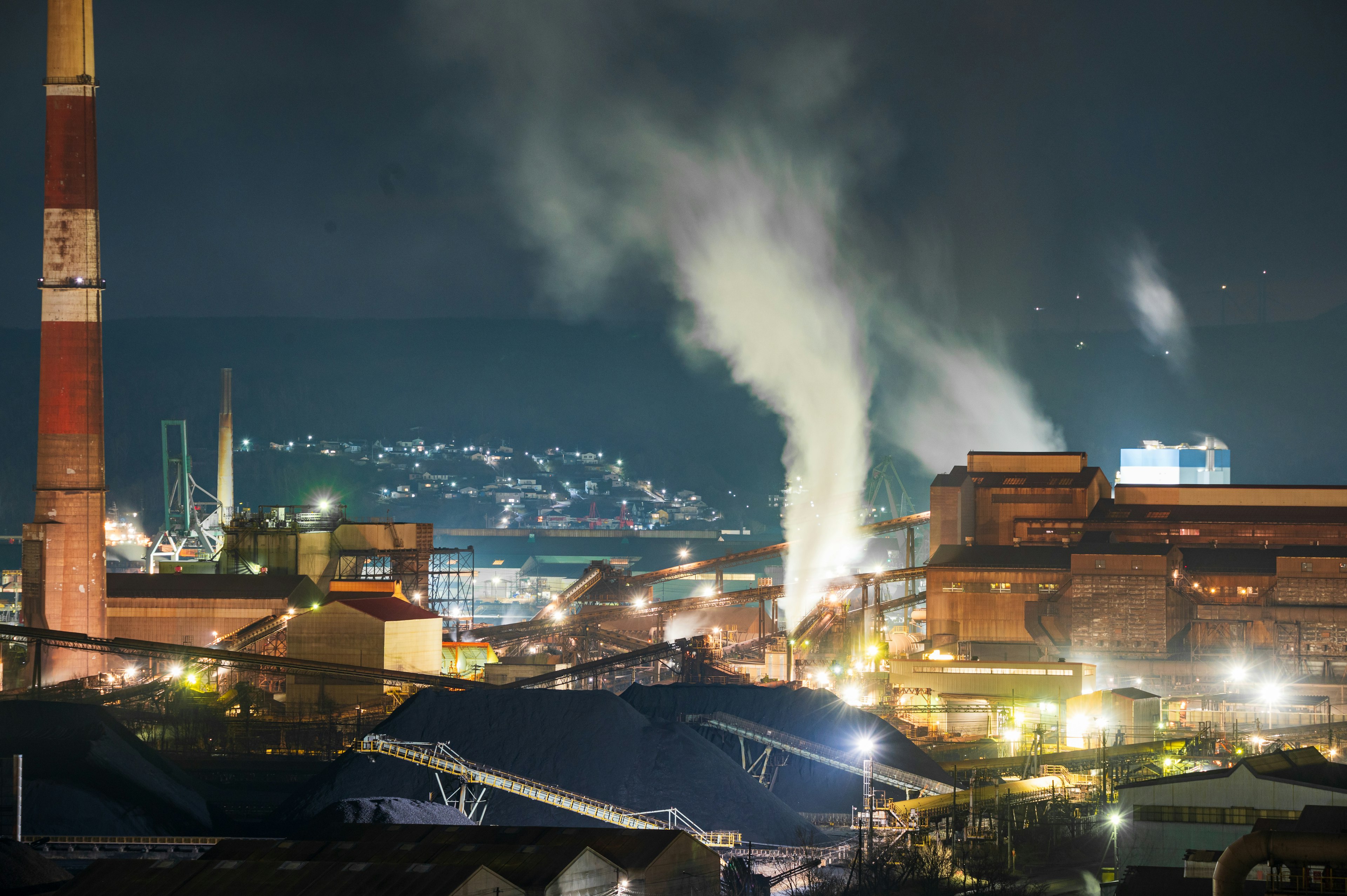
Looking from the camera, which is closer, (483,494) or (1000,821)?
(1000,821)

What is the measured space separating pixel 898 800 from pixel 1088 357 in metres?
143

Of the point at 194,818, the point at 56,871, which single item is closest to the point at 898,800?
the point at 194,818

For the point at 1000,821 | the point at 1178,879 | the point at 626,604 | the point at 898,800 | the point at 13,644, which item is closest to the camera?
the point at 1178,879

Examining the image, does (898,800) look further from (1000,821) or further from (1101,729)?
(1101,729)

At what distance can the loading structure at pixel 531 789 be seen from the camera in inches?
933

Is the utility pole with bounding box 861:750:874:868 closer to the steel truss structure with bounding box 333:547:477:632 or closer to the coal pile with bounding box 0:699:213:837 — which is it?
the coal pile with bounding box 0:699:213:837

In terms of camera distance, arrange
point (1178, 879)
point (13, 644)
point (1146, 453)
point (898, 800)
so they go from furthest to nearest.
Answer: point (1146, 453), point (13, 644), point (898, 800), point (1178, 879)

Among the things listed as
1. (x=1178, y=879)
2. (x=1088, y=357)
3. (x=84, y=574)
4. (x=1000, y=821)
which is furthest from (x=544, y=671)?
(x=1088, y=357)

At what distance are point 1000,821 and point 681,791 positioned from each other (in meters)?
5.46

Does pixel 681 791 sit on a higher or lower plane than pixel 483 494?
lower

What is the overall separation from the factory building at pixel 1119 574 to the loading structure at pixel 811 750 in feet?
56.9

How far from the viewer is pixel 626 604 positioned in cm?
5397

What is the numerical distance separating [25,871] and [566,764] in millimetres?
9887

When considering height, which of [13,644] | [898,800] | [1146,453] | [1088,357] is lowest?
[898,800]
